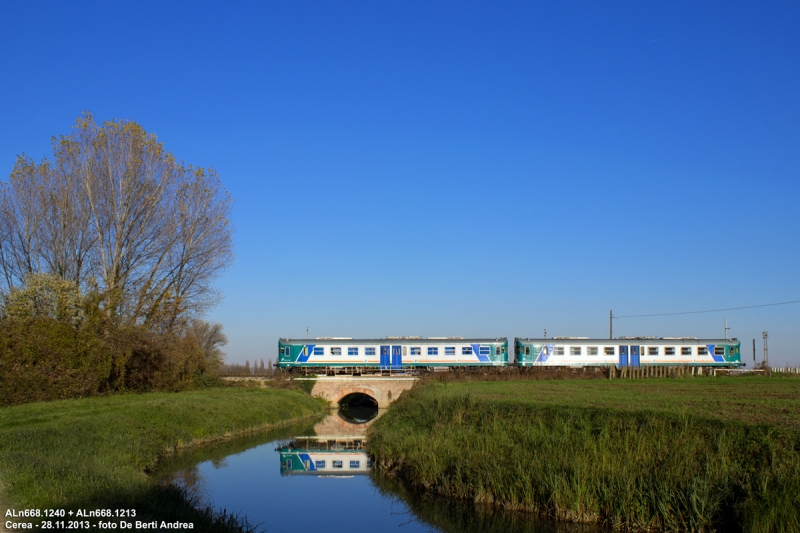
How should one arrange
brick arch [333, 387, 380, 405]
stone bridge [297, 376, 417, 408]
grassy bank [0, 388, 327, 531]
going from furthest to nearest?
brick arch [333, 387, 380, 405]
stone bridge [297, 376, 417, 408]
grassy bank [0, 388, 327, 531]

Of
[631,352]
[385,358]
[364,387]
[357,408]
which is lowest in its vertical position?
[357,408]

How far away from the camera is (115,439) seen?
16312 millimetres

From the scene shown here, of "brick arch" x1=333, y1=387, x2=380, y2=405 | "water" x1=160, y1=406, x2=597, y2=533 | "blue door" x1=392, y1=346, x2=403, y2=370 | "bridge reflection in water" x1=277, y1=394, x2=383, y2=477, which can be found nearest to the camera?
"water" x1=160, y1=406, x2=597, y2=533

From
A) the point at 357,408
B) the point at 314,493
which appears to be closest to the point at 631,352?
the point at 357,408

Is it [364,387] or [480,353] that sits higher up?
[480,353]

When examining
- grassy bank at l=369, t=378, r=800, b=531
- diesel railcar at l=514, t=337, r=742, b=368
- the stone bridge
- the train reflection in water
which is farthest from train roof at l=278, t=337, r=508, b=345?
grassy bank at l=369, t=378, r=800, b=531

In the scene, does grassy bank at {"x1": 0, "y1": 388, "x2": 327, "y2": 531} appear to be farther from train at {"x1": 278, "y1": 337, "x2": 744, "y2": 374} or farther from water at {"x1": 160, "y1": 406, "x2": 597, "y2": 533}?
train at {"x1": 278, "y1": 337, "x2": 744, "y2": 374}

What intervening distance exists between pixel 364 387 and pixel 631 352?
62.7 feet

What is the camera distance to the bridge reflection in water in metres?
19.4

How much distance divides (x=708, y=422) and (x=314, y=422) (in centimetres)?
2109

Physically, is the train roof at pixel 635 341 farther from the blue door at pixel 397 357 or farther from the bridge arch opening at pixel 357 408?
the bridge arch opening at pixel 357 408

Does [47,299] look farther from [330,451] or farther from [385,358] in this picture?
[385,358]

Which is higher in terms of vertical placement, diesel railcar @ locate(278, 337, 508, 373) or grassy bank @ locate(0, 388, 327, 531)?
diesel railcar @ locate(278, 337, 508, 373)

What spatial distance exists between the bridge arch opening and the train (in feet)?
7.50
